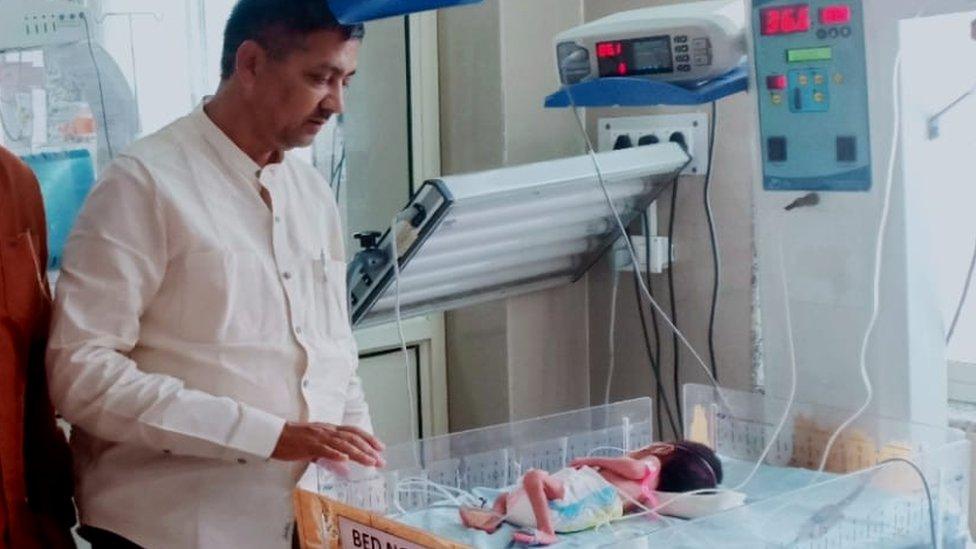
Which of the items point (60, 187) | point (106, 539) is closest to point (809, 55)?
point (106, 539)

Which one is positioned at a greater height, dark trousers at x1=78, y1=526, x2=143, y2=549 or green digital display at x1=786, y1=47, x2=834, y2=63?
green digital display at x1=786, y1=47, x2=834, y2=63

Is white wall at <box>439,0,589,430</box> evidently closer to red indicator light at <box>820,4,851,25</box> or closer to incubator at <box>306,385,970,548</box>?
incubator at <box>306,385,970,548</box>

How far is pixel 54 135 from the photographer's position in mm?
2348

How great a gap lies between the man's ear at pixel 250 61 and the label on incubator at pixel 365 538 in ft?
2.06

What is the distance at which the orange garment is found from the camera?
166 cm

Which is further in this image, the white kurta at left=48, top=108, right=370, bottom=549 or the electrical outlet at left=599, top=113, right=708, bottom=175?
the electrical outlet at left=599, top=113, right=708, bottom=175

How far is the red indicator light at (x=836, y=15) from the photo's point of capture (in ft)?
6.22

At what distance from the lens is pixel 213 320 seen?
1679mm

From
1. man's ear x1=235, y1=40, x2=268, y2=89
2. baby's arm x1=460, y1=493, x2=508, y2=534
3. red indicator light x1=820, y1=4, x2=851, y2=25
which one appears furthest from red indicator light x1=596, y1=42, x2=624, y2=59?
baby's arm x1=460, y1=493, x2=508, y2=534

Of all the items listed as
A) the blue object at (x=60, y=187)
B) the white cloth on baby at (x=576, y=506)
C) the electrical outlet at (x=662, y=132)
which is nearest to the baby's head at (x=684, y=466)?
the white cloth on baby at (x=576, y=506)

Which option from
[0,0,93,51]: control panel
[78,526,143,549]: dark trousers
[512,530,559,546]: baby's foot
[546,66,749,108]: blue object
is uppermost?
[0,0,93,51]: control panel

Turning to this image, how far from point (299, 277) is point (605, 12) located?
136cm

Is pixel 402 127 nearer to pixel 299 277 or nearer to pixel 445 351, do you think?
pixel 445 351

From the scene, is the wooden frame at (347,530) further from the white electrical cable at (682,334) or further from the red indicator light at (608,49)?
the red indicator light at (608,49)
